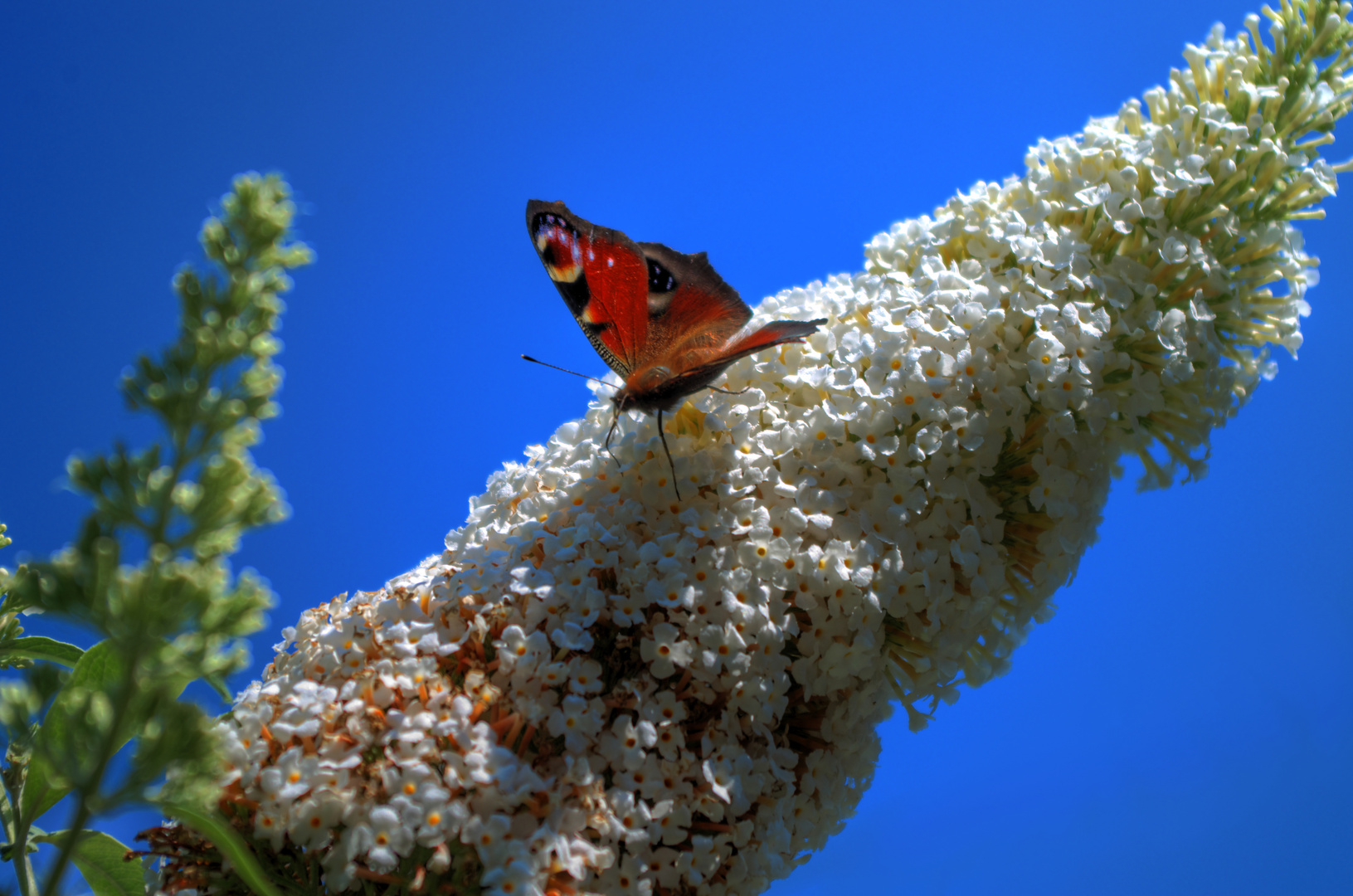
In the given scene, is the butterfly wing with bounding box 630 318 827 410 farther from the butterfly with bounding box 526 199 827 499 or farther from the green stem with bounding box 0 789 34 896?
the green stem with bounding box 0 789 34 896

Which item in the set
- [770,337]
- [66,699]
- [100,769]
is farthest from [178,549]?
[770,337]

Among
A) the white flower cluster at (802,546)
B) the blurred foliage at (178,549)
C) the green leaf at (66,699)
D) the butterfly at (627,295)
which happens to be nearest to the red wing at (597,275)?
the butterfly at (627,295)

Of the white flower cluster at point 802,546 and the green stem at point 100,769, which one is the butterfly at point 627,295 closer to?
the white flower cluster at point 802,546

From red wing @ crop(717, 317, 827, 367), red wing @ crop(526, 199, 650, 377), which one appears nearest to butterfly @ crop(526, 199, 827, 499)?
red wing @ crop(526, 199, 650, 377)

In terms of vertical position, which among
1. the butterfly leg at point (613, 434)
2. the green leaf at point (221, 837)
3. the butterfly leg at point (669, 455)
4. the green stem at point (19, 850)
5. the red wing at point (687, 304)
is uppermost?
the red wing at point (687, 304)

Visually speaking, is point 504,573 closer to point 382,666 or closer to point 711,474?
point 382,666

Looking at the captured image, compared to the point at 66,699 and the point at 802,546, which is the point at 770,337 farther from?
the point at 66,699
